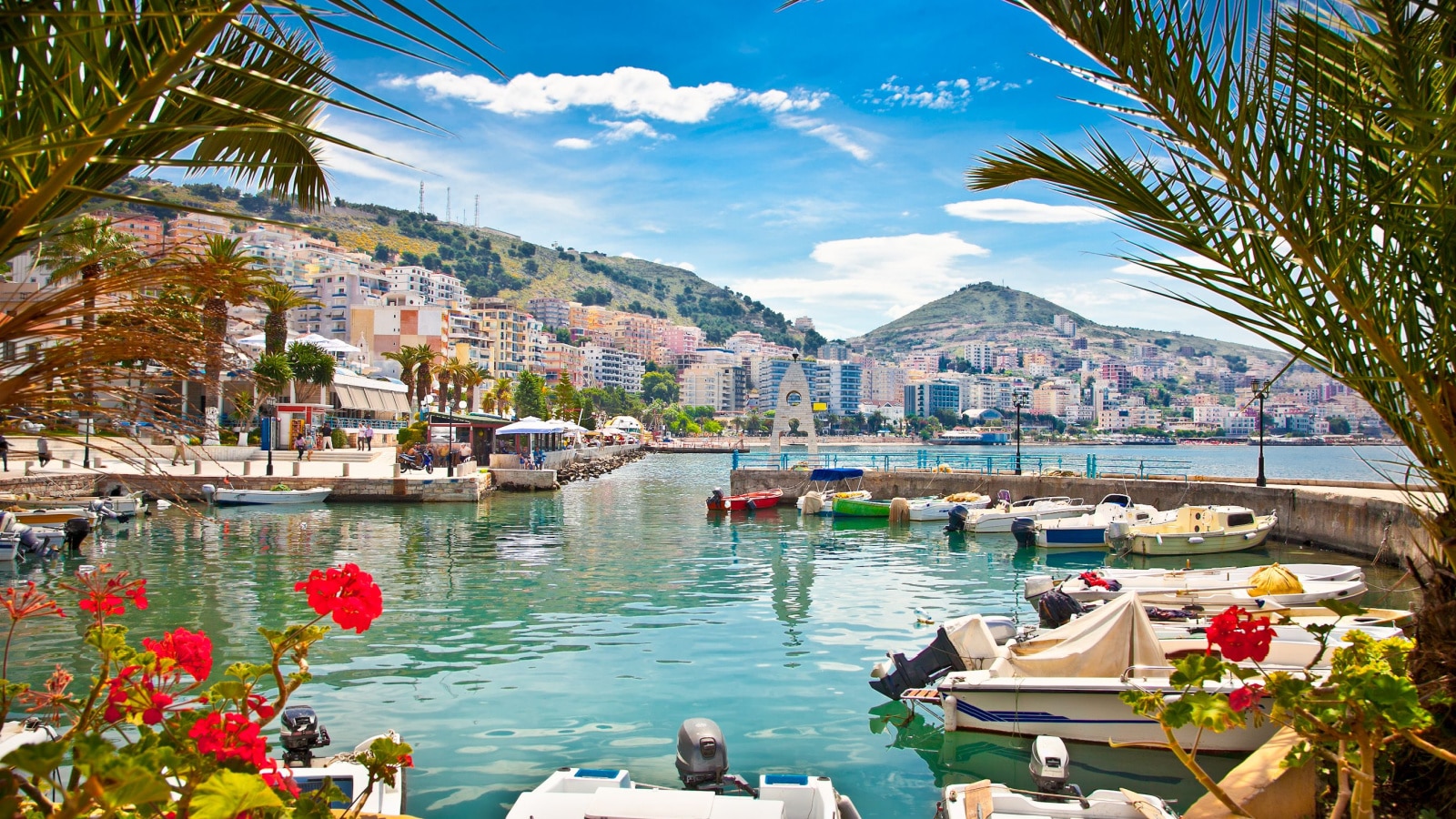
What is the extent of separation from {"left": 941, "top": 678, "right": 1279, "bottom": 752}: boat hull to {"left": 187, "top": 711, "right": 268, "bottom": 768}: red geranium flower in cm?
788

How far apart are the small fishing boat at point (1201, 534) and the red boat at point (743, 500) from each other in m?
14.2

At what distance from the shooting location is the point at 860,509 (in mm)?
32625

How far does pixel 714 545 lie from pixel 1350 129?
889 inches

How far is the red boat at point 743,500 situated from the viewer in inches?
1309

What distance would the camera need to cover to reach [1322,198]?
10.6 ft

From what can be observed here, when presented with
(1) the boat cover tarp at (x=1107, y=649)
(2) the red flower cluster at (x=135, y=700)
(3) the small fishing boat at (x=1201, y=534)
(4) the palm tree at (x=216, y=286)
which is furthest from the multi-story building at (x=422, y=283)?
(4) the palm tree at (x=216, y=286)

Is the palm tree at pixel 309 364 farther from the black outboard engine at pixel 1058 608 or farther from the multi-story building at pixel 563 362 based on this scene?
the multi-story building at pixel 563 362

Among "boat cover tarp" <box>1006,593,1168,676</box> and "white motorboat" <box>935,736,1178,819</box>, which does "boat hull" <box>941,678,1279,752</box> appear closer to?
"boat cover tarp" <box>1006,593,1168,676</box>

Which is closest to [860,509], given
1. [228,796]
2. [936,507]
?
[936,507]

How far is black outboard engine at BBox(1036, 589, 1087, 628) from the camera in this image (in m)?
12.6

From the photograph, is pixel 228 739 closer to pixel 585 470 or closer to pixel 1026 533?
pixel 1026 533

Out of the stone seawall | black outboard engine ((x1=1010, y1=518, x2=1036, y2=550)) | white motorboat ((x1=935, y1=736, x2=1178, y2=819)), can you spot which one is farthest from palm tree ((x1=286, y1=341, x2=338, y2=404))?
white motorboat ((x1=935, y1=736, x2=1178, y2=819))

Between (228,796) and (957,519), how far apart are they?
27.6 m

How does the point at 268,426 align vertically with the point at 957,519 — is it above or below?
above
